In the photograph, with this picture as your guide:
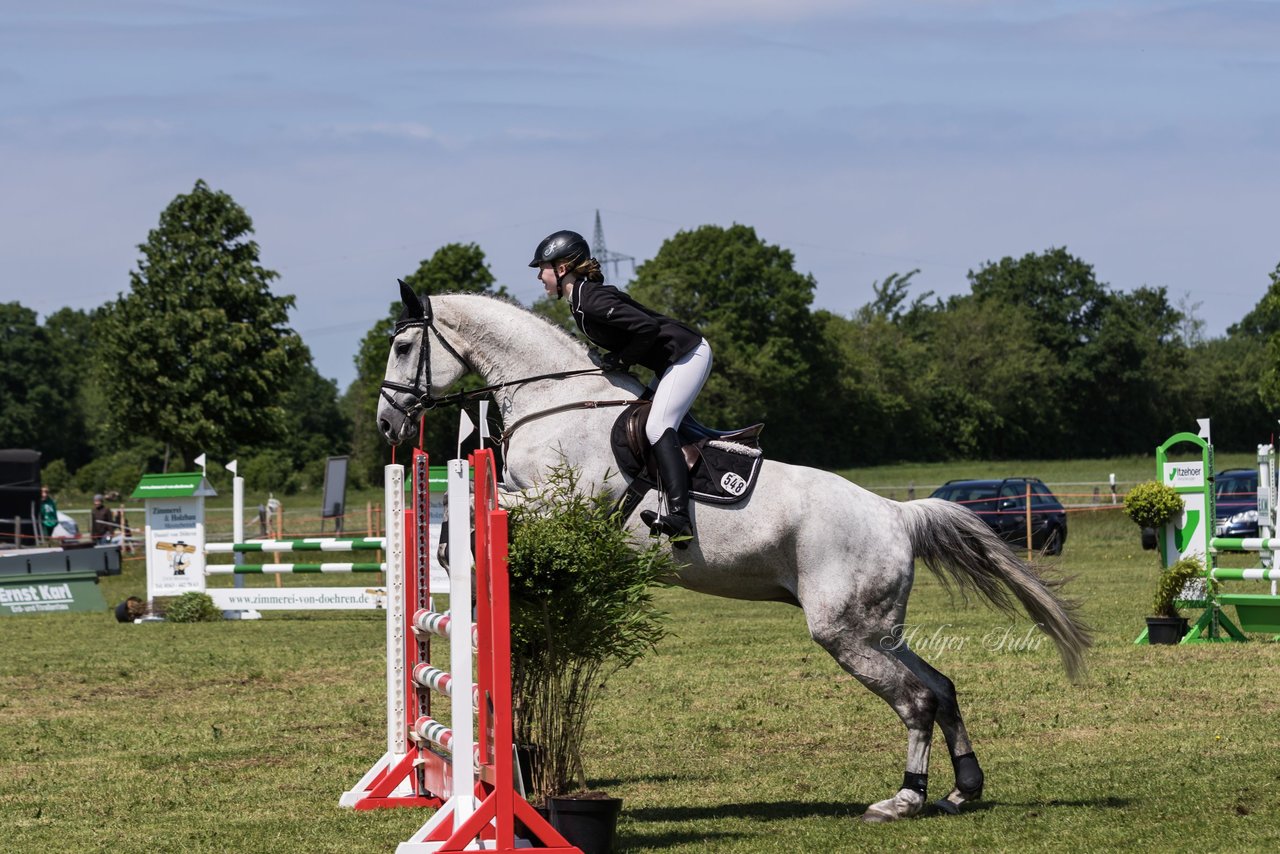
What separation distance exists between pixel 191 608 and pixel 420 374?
10800 millimetres

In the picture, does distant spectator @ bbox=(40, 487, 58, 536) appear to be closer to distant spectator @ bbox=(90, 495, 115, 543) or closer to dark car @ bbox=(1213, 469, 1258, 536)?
distant spectator @ bbox=(90, 495, 115, 543)

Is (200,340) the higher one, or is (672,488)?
(200,340)

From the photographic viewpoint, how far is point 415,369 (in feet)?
19.3

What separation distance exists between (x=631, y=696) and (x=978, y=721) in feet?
7.47

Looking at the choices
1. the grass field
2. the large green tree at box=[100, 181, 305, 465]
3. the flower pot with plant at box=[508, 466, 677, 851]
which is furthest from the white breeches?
the large green tree at box=[100, 181, 305, 465]

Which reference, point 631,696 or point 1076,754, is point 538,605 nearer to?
point 1076,754

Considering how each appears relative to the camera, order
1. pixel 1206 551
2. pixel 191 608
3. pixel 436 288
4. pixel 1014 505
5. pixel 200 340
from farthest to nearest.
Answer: pixel 436 288 < pixel 200 340 < pixel 1014 505 < pixel 191 608 < pixel 1206 551

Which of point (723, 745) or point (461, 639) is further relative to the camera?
point (723, 745)

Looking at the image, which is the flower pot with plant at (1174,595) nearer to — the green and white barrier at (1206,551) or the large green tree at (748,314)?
the green and white barrier at (1206,551)

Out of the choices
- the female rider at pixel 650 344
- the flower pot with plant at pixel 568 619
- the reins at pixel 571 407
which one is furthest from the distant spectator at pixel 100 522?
the flower pot with plant at pixel 568 619

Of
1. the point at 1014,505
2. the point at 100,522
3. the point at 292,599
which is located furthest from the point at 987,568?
the point at 100,522

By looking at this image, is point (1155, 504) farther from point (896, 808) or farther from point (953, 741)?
point (896, 808)

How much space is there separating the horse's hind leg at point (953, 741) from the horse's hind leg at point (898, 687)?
0.09 m

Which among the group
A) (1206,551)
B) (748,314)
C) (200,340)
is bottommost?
(1206,551)
